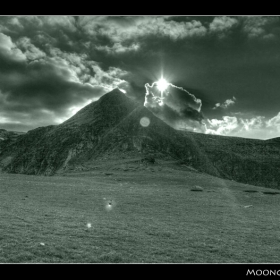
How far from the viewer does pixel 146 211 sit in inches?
1442

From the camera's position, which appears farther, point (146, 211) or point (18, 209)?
point (146, 211)

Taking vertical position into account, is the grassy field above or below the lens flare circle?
below

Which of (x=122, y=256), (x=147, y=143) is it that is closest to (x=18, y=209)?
(x=122, y=256)

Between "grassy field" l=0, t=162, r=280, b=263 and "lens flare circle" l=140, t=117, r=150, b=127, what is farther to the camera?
"lens flare circle" l=140, t=117, r=150, b=127

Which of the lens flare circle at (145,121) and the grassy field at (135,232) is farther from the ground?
the lens flare circle at (145,121)

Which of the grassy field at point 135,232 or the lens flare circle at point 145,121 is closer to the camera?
the grassy field at point 135,232

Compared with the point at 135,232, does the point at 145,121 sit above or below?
above

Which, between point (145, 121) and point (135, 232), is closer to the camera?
point (135, 232)
